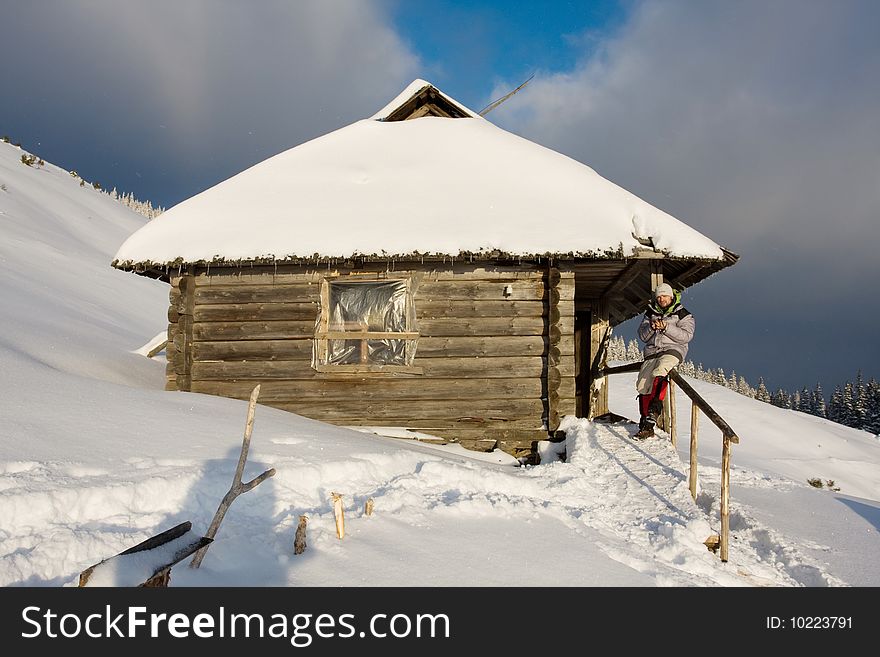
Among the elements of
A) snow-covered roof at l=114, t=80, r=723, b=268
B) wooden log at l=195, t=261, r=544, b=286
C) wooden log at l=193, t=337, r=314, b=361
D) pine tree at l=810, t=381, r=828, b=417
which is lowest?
pine tree at l=810, t=381, r=828, b=417

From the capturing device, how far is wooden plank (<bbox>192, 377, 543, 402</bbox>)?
23.9 ft

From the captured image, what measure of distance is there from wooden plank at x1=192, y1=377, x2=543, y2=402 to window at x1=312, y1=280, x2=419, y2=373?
0.23 meters

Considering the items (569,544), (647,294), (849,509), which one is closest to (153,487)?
(569,544)

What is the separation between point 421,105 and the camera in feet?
35.2

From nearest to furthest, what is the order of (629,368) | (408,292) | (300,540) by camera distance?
(300,540) < (408,292) < (629,368)

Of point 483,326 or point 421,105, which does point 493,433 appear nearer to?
point 483,326

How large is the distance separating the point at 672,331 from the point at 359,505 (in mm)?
4758

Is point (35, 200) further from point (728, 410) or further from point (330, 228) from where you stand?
point (728, 410)

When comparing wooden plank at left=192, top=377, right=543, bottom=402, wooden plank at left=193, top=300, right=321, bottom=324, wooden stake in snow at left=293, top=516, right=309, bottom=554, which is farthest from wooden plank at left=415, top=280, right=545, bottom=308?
wooden stake in snow at left=293, top=516, right=309, bottom=554

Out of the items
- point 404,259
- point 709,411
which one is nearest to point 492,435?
point 404,259

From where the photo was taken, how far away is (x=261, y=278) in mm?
7664

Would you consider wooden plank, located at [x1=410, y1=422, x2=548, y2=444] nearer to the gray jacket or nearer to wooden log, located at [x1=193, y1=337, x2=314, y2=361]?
the gray jacket
